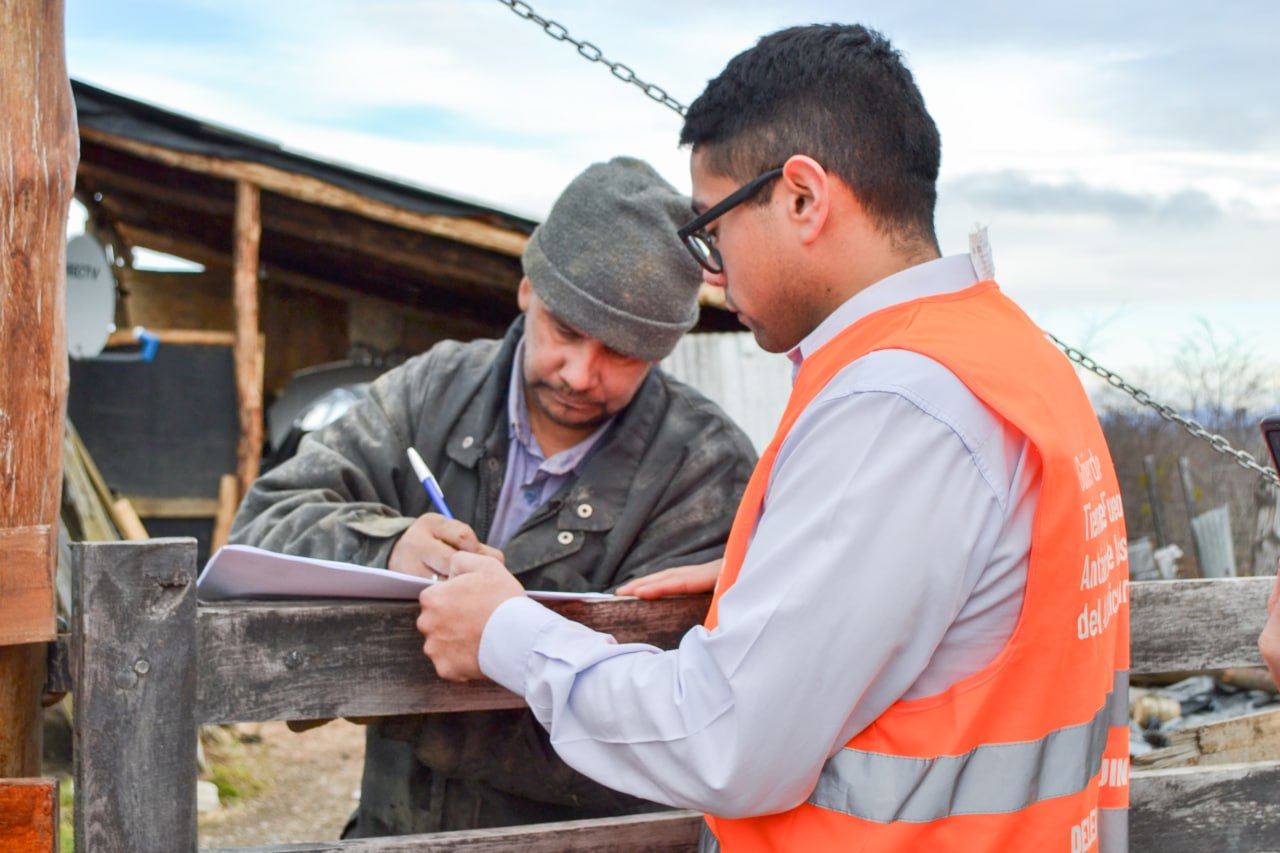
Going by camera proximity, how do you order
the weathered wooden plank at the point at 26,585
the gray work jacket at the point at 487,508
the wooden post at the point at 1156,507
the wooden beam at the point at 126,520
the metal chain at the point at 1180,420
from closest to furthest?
the weathered wooden plank at the point at 26,585 < the gray work jacket at the point at 487,508 < the metal chain at the point at 1180,420 < the wooden beam at the point at 126,520 < the wooden post at the point at 1156,507

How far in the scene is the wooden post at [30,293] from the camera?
2078mm

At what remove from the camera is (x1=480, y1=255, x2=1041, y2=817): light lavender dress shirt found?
1391mm

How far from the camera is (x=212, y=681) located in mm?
1982

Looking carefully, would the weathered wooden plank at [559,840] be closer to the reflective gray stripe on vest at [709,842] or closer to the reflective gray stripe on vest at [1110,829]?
the reflective gray stripe on vest at [709,842]

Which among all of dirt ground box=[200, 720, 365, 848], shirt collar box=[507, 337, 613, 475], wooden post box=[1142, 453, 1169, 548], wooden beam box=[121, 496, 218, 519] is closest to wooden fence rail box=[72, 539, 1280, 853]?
shirt collar box=[507, 337, 613, 475]

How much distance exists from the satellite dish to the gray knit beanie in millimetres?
6656

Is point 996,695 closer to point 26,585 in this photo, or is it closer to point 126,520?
point 26,585

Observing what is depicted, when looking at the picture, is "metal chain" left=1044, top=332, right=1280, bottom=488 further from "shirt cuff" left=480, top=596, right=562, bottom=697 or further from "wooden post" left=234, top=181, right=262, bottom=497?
"wooden post" left=234, top=181, right=262, bottom=497

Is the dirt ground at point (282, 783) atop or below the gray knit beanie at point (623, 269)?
below

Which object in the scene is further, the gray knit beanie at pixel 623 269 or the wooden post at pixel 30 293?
the gray knit beanie at pixel 623 269

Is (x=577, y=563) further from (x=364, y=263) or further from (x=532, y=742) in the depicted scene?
(x=364, y=263)

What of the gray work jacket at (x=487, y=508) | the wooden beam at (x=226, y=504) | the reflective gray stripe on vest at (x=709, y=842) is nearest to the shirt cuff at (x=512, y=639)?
the reflective gray stripe on vest at (x=709, y=842)

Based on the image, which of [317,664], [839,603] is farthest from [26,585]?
[839,603]

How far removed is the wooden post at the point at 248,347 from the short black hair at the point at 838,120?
24.8 feet
